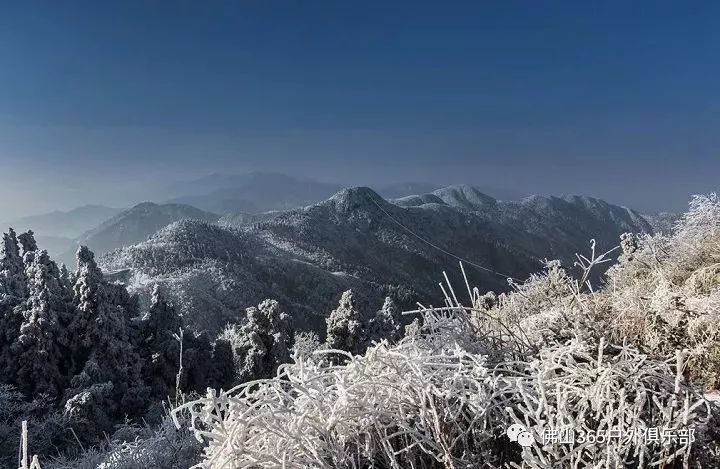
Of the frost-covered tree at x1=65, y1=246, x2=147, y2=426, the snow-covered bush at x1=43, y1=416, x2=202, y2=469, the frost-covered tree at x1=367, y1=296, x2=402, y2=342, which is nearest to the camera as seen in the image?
the snow-covered bush at x1=43, y1=416, x2=202, y2=469

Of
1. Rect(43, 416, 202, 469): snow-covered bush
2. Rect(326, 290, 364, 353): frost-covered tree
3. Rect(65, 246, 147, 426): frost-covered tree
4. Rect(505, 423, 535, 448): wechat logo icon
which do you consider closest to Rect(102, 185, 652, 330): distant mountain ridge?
Rect(505, 423, 535, 448): wechat logo icon

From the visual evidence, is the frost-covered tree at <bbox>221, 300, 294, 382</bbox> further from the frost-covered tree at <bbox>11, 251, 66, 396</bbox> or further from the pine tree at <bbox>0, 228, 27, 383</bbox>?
the pine tree at <bbox>0, 228, 27, 383</bbox>

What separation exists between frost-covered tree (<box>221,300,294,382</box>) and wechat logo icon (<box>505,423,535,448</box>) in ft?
70.1

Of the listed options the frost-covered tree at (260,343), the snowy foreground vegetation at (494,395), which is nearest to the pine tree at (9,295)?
the frost-covered tree at (260,343)

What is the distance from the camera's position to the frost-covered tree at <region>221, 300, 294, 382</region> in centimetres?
2272

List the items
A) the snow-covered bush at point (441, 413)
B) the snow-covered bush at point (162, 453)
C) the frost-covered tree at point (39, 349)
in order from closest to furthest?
the snow-covered bush at point (441, 413)
the snow-covered bush at point (162, 453)
the frost-covered tree at point (39, 349)

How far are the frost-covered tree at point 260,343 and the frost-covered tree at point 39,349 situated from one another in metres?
6.81

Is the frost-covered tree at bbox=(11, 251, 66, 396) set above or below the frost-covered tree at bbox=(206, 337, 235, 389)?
above

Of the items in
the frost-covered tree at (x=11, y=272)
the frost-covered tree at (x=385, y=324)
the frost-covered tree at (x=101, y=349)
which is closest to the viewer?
the frost-covered tree at (x=101, y=349)

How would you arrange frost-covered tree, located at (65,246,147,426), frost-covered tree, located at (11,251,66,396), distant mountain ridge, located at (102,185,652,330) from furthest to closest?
distant mountain ridge, located at (102,185,652,330), frost-covered tree, located at (11,251,66,396), frost-covered tree, located at (65,246,147,426)

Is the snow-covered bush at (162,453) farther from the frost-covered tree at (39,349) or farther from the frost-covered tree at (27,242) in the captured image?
the frost-covered tree at (27,242)

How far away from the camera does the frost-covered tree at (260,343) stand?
22.7 meters

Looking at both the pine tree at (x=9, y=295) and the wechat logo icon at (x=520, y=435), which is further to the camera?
the pine tree at (x=9, y=295)

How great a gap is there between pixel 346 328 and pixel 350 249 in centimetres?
9681
